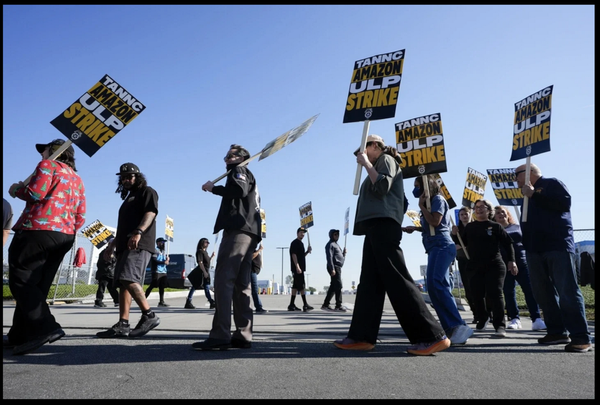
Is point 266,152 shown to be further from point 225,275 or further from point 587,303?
point 587,303

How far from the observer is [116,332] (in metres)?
5.01

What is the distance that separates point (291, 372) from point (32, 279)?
2.52m

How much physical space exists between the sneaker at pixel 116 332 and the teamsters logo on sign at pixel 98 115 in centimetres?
249

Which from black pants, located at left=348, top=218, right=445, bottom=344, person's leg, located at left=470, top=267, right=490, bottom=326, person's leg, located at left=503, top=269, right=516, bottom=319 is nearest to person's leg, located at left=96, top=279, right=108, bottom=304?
person's leg, located at left=470, top=267, right=490, bottom=326

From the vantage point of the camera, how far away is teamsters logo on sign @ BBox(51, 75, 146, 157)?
6133 mm

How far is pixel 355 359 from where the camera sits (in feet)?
11.8

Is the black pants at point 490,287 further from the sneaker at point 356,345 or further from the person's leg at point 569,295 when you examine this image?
the sneaker at point 356,345

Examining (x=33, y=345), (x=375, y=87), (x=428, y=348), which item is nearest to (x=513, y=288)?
(x=375, y=87)

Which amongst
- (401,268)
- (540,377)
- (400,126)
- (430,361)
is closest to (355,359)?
(430,361)

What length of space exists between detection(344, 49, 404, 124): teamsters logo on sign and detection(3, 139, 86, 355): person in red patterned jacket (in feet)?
11.0

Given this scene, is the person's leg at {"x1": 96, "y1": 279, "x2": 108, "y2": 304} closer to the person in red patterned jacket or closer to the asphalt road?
the asphalt road

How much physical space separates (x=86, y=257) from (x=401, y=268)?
17.2m

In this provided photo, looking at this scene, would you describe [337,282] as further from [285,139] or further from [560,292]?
[560,292]

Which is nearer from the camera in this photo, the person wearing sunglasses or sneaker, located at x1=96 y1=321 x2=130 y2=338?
the person wearing sunglasses
